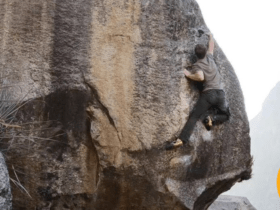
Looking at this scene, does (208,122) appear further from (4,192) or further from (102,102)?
(4,192)

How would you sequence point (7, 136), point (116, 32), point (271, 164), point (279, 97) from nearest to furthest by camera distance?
point (7, 136), point (116, 32), point (271, 164), point (279, 97)

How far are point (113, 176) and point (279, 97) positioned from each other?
54.7 m

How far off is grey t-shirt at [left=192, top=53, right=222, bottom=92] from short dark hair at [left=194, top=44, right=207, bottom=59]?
0.05 m

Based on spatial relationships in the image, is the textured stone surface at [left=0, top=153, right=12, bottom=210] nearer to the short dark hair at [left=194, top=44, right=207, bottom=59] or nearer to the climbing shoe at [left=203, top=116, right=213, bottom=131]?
the climbing shoe at [left=203, top=116, right=213, bottom=131]

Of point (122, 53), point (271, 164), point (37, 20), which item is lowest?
point (271, 164)

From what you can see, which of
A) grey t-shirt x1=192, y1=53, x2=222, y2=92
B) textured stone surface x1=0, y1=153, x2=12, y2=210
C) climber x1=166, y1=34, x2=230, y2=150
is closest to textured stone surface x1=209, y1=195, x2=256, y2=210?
climber x1=166, y1=34, x2=230, y2=150

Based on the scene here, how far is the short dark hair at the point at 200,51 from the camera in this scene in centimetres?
439

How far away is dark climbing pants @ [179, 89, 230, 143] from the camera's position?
433cm

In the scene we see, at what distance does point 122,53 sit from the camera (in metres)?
4.43

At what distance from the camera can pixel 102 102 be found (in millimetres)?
4379

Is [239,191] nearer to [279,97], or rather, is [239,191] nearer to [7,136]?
[279,97]

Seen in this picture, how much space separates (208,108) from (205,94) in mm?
155

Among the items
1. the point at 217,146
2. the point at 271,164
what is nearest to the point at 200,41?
the point at 217,146

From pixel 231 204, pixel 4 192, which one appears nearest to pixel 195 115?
pixel 4 192
